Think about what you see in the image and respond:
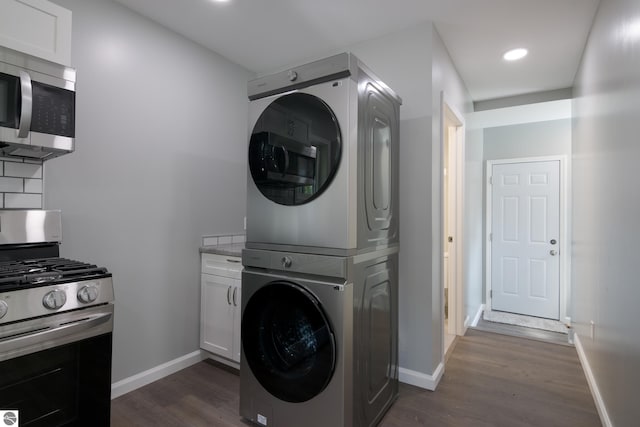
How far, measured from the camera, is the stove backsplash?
1.67 meters

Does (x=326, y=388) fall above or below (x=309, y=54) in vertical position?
below

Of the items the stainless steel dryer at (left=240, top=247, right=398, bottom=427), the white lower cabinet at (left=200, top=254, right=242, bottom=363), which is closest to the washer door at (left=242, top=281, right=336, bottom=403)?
the stainless steel dryer at (left=240, top=247, right=398, bottom=427)

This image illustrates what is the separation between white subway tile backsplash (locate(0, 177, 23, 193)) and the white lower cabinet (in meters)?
1.22

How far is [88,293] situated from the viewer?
138 centimetres

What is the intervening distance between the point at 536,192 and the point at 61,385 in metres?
4.80

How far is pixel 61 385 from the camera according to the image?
1.29 m

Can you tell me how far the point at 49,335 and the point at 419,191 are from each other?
216 cm

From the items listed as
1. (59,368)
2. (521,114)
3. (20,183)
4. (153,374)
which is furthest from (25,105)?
(521,114)

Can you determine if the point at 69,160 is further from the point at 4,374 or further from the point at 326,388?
the point at 326,388

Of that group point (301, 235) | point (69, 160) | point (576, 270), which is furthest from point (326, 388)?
point (576, 270)

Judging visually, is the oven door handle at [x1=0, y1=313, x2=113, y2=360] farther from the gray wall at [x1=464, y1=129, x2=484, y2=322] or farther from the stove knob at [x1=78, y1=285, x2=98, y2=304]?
the gray wall at [x1=464, y1=129, x2=484, y2=322]

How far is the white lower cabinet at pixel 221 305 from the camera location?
94.4 inches

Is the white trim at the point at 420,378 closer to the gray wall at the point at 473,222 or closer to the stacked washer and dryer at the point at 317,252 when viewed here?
the stacked washer and dryer at the point at 317,252

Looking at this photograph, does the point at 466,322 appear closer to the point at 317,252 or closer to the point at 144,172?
the point at 317,252
